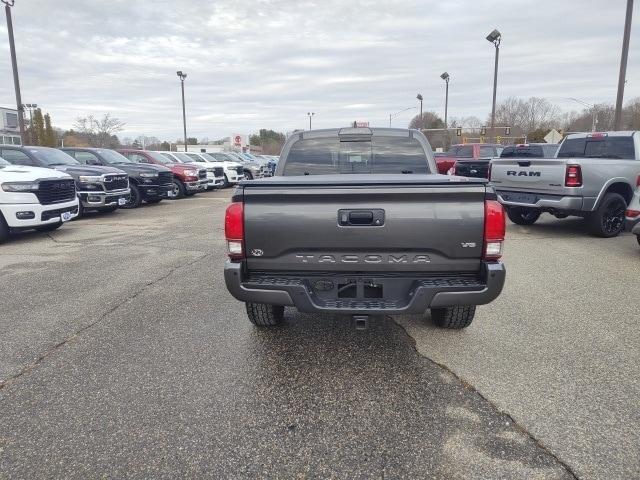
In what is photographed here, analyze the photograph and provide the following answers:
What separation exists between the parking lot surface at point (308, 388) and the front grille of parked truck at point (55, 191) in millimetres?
3235

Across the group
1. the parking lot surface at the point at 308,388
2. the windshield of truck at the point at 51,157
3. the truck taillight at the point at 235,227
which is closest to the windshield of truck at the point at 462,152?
the parking lot surface at the point at 308,388

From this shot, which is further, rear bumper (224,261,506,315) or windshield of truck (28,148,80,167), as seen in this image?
windshield of truck (28,148,80,167)

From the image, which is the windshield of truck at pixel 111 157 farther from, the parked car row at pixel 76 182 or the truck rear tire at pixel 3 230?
the truck rear tire at pixel 3 230

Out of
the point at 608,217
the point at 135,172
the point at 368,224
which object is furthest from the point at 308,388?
the point at 135,172

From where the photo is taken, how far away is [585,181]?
26.2 ft

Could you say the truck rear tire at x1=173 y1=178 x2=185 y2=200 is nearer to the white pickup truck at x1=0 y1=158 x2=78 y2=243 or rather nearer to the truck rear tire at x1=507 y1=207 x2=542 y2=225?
the white pickup truck at x1=0 y1=158 x2=78 y2=243

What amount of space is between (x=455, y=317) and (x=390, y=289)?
112 cm

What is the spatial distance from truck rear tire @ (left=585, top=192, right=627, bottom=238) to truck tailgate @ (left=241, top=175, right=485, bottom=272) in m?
6.61

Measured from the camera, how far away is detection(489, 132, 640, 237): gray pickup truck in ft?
26.3

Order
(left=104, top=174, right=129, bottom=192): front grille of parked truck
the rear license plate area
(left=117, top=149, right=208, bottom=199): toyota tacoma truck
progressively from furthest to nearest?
(left=117, top=149, right=208, bottom=199): toyota tacoma truck → (left=104, top=174, right=129, bottom=192): front grille of parked truck → the rear license plate area

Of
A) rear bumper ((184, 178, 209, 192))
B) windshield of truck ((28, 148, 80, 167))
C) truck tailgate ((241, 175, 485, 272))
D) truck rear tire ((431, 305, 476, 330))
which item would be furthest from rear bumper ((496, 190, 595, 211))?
rear bumper ((184, 178, 209, 192))

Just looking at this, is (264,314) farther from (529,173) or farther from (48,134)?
(48,134)

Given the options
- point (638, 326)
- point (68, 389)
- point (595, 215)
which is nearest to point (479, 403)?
point (638, 326)

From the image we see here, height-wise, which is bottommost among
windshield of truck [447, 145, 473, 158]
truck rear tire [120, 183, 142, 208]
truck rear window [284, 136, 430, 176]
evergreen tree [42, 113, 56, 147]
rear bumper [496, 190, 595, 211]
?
truck rear tire [120, 183, 142, 208]
